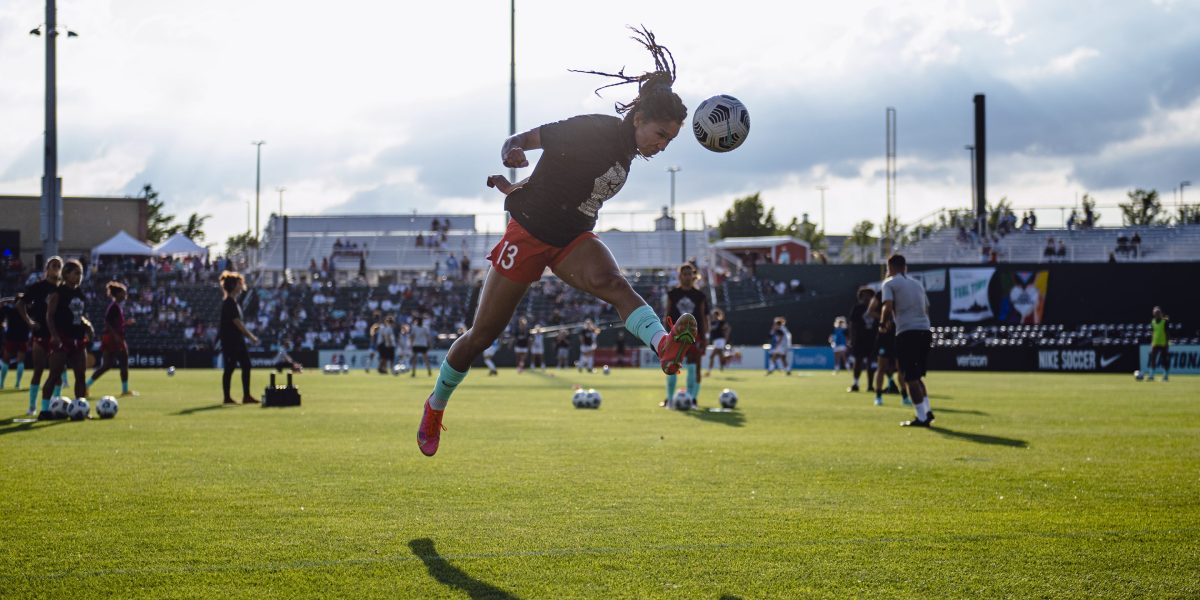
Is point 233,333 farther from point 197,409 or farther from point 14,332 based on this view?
point 14,332

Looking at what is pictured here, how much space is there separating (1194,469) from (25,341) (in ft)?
75.9

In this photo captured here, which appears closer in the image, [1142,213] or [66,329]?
[66,329]

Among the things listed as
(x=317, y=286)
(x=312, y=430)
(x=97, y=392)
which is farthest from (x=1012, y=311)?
(x=312, y=430)

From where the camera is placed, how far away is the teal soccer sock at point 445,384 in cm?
802

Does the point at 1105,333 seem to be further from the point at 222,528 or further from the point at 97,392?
the point at 222,528

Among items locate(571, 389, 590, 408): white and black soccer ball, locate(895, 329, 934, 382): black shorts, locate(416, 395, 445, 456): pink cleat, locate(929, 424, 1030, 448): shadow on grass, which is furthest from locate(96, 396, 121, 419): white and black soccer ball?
locate(929, 424, 1030, 448): shadow on grass

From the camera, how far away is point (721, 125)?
293 inches

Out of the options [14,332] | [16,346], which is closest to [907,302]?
[14,332]

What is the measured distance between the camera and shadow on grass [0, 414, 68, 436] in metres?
13.2

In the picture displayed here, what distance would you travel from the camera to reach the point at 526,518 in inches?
268

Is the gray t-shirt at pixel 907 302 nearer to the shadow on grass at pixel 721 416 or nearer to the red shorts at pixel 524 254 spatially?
the shadow on grass at pixel 721 416

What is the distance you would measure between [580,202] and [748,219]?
97.9 metres

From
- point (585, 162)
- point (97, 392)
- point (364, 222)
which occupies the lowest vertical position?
point (97, 392)

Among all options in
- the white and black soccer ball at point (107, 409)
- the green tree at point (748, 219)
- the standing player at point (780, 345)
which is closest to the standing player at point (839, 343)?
the standing player at point (780, 345)
